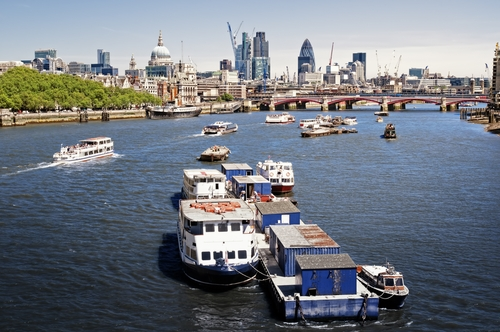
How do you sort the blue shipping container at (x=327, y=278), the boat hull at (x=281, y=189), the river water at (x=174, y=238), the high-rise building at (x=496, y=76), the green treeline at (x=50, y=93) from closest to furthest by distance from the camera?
the blue shipping container at (x=327, y=278)
the river water at (x=174, y=238)
the boat hull at (x=281, y=189)
the green treeline at (x=50, y=93)
the high-rise building at (x=496, y=76)

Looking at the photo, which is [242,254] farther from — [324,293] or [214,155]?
[214,155]

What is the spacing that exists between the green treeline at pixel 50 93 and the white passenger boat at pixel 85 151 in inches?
1967

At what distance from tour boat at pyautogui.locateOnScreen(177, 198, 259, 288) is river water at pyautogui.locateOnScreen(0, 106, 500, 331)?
1.83 ft

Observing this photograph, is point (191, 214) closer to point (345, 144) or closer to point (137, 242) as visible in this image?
point (137, 242)

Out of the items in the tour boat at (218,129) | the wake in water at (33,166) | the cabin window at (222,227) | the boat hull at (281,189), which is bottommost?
the boat hull at (281,189)

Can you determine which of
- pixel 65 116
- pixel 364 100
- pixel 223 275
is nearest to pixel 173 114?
pixel 65 116

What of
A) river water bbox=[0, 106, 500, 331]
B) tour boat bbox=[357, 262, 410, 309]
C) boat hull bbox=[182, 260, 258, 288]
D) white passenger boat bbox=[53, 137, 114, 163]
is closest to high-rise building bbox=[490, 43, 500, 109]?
river water bbox=[0, 106, 500, 331]

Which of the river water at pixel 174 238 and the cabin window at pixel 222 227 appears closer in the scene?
the river water at pixel 174 238

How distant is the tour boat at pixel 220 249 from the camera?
22.7 meters

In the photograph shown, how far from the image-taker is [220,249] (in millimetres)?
22906

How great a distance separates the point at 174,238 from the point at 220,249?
7070mm

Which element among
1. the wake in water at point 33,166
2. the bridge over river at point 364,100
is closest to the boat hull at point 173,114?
the bridge over river at point 364,100

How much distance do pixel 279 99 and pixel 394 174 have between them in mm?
130809

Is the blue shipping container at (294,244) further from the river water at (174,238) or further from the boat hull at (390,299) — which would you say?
the boat hull at (390,299)
